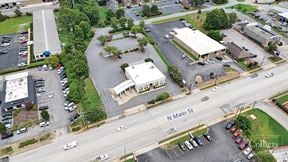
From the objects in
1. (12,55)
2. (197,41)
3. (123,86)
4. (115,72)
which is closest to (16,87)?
(12,55)

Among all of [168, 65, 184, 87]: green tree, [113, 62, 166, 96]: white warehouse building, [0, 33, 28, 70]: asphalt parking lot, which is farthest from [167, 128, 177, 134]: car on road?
[0, 33, 28, 70]: asphalt parking lot

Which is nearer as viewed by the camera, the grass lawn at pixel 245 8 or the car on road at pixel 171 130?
the car on road at pixel 171 130

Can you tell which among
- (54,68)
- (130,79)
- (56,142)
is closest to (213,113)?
(130,79)

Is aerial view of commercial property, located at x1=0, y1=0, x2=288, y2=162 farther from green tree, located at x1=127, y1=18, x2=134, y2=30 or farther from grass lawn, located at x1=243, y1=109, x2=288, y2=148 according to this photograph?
green tree, located at x1=127, y1=18, x2=134, y2=30

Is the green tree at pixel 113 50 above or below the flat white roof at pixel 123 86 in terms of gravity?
above

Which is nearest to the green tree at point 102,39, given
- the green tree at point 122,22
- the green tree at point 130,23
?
the green tree at point 122,22

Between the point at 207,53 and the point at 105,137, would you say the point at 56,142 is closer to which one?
the point at 105,137

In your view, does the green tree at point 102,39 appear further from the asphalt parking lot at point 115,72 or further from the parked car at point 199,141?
the parked car at point 199,141
